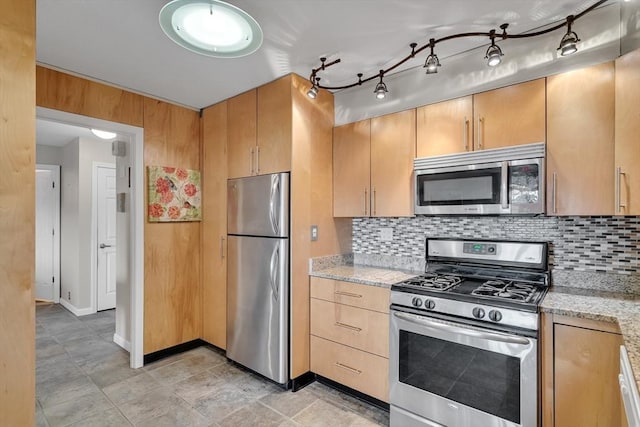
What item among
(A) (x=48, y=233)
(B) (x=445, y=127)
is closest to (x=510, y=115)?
(B) (x=445, y=127)

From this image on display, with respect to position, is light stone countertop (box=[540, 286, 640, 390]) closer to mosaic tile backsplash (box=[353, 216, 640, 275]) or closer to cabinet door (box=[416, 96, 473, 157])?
mosaic tile backsplash (box=[353, 216, 640, 275])

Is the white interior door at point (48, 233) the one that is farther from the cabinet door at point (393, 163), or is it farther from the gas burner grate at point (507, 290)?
the gas burner grate at point (507, 290)

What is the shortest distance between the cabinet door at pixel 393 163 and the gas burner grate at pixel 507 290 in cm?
73

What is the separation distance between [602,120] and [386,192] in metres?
1.33

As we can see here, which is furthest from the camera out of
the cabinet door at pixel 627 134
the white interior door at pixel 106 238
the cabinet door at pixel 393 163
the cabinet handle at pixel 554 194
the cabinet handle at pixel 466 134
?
the white interior door at pixel 106 238

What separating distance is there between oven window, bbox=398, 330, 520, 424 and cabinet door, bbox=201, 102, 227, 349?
6.08 ft

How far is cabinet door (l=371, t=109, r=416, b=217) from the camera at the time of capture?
2.41m

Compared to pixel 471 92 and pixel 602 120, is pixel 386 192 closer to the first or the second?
pixel 471 92

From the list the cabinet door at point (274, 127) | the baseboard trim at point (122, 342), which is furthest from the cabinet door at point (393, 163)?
the baseboard trim at point (122, 342)

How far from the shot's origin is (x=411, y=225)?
270cm

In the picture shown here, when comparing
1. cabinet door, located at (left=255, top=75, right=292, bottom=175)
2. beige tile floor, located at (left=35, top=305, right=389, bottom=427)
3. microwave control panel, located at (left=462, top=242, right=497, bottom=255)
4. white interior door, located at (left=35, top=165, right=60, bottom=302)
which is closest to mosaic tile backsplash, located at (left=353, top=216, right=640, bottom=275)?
microwave control panel, located at (left=462, top=242, right=497, bottom=255)

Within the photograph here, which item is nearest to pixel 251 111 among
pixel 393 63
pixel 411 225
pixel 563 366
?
pixel 393 63

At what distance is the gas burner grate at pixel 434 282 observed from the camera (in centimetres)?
202

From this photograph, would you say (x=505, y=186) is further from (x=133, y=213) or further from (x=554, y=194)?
(x=133, y=213)
